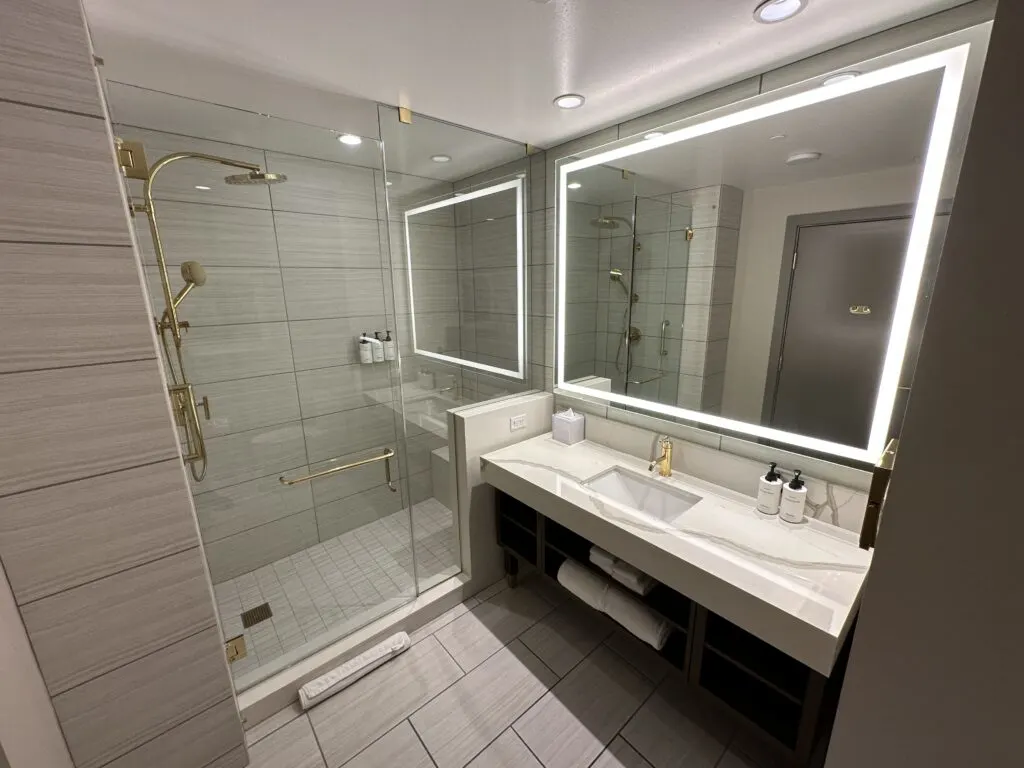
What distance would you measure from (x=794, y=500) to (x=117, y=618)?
2.06m

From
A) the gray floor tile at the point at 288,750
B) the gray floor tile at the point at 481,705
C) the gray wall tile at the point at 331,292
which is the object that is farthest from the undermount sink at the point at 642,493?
the gray wall tile at the point at 331,292

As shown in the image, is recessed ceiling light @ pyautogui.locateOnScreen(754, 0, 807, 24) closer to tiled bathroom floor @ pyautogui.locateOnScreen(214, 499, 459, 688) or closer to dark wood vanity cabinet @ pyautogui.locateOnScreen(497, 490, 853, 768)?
dark wood vanity cabinet @ pyautogui.locateOnScreen(497, 490, 853, 768)

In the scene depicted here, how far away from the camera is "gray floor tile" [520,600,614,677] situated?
176cm

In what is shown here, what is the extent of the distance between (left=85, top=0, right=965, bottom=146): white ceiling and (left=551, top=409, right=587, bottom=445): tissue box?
54.2 inches

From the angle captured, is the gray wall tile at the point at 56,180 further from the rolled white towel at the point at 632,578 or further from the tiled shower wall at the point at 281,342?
the rolled white towel at the point at 632,578

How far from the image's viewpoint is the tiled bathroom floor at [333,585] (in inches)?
71.6

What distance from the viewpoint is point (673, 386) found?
1.78 m

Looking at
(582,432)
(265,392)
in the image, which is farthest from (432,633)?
(265,392)

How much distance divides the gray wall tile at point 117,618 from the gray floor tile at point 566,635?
1291 millimetres

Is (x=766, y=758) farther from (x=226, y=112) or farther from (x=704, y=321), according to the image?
(x=226, y=112)

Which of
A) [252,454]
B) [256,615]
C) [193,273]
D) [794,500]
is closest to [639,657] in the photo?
[794,500]

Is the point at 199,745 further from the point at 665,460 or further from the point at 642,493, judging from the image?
the point at 665,460

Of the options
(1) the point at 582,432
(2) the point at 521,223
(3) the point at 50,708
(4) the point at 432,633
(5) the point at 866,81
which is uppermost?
(5) the point at 866,81

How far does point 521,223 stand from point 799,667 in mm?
2162
